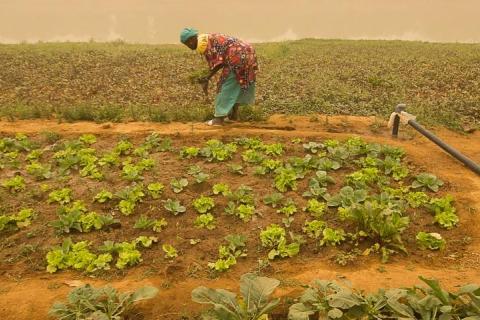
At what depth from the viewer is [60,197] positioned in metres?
5.88

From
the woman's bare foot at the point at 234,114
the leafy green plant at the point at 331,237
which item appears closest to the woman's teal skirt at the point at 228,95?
the woman's bare foot at the point at 234,114

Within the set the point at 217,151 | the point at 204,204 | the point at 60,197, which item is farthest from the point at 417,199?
the point at 60,197

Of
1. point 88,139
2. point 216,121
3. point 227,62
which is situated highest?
point 227,62

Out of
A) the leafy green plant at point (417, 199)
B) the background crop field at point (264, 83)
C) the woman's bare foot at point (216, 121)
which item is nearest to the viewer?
the leafy green plant at point (417, 199)

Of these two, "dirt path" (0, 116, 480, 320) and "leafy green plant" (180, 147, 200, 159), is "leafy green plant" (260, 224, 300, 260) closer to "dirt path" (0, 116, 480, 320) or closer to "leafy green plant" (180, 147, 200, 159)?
"dirt path" (0, 116, 480, 320)

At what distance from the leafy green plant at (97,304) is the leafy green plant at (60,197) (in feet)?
7.39

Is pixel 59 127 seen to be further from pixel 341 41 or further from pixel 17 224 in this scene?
pixel 341 41

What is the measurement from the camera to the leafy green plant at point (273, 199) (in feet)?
18.6

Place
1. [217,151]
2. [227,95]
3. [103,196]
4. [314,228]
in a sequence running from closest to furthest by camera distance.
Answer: [314,228] < [103,196] < [217,151] < [227,95]

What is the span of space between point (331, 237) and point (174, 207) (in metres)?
1.89

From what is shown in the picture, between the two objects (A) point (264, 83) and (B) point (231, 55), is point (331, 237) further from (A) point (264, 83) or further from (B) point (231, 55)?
(A) point (264, 83)

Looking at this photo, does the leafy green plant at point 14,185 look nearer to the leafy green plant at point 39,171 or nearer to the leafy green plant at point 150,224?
the leafy green plant at point 39,171

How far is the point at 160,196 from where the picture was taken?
19.5 feet

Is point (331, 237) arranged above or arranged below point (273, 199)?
below
